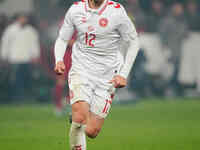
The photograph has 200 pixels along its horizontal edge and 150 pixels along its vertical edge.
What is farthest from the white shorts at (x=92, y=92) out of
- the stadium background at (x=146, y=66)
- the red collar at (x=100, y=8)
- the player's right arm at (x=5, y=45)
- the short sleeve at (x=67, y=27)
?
the player's right arm at (x=5, y=45)

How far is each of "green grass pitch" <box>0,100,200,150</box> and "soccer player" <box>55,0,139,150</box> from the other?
7.67 feet

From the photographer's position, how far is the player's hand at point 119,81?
7926mm

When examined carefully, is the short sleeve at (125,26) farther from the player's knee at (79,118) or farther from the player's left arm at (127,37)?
the player's knee at (79,118)

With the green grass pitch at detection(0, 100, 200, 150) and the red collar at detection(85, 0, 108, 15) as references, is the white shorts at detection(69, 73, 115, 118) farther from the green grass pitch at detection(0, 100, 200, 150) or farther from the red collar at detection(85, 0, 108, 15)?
the green grass pitch at detection(0, 100, 200, 150)

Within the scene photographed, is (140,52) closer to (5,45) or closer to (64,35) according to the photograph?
(5,45)

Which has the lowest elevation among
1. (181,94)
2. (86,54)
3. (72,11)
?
(181,94)

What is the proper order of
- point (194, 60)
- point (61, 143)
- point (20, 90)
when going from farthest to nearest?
point (194, 60), point (20, 90), point (61, 143)

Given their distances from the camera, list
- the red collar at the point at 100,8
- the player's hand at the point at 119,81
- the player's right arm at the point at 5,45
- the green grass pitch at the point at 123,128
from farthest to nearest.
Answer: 1. the player's right arm at the point at 5,45
2. the green grass pitch at the point at 123,128
3. the red collar at the point at 100,8
4. the player's hand at the point at 119,81

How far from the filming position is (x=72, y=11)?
8367 mm

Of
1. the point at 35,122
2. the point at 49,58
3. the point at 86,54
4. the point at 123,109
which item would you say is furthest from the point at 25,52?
the point at 86,54

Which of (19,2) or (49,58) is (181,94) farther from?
(19,2)

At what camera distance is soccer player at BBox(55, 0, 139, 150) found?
8305 mm

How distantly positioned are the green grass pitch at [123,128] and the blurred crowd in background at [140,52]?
1150mm

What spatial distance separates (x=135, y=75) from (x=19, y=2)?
3888 millimetres
